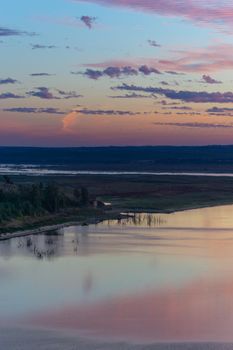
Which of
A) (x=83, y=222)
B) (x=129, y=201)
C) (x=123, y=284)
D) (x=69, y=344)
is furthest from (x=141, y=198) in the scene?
(x=69, y=344)

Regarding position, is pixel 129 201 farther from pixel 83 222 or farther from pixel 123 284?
pixel 123 284

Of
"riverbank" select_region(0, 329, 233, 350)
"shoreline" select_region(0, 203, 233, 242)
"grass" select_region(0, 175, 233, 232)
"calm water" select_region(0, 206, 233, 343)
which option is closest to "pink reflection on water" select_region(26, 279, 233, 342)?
"calm water" select_region(0, 206, 233, 343)

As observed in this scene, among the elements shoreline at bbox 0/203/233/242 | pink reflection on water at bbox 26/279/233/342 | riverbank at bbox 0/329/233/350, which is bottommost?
riverbank at bbox 0/329/233/350

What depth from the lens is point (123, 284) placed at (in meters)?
23.0

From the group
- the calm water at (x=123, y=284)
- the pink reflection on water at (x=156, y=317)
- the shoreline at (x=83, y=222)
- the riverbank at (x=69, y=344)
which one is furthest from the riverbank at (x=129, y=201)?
the riverbank at (x=69, y=344)

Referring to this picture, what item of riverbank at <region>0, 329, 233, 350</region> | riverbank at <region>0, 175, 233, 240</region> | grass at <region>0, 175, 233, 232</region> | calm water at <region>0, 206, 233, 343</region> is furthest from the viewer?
grass at <region>0, 175, 233, 232</region>

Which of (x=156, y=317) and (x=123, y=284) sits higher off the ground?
(x=123, y=284)

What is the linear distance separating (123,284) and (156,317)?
167 inches

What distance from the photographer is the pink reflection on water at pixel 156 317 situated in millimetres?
17250

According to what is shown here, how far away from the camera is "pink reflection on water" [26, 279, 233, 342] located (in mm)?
17250

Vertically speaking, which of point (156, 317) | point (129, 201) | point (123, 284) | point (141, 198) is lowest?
point (156, 317)

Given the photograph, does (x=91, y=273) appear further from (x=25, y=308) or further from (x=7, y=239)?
(x=7, y=239)

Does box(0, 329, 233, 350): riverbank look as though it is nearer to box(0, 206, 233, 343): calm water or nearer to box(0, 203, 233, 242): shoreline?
box(0, 206, 233, 343): calm water

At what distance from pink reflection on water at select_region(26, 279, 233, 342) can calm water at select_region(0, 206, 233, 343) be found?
0.07ft
